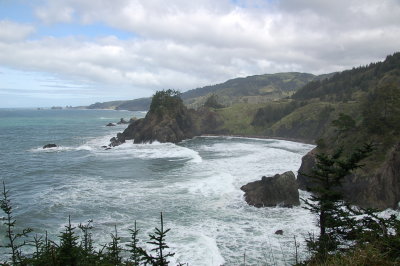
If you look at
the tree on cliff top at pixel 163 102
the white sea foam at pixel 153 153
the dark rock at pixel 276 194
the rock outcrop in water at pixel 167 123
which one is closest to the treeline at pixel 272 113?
the rock outcrop in water at pixel 167 123

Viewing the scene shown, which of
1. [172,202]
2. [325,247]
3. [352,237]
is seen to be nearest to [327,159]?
[352,237]

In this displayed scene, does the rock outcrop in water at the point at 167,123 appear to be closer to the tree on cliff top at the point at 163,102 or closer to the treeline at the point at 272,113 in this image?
the tree on cliff top at the point at 163,102

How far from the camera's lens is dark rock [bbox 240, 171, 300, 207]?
116 ft

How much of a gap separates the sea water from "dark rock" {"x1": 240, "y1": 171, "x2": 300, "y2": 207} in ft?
3.15

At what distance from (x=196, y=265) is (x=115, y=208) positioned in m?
14.8

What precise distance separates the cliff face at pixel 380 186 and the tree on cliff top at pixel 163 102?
254 ft

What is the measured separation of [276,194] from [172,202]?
1188 cm

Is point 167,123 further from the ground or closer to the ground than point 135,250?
further from the ground

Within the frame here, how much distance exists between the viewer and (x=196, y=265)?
22.8 m

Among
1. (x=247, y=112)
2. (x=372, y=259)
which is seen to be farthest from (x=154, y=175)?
(x=247, y=112)

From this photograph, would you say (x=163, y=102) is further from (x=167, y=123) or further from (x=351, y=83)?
(x=351, y=83)

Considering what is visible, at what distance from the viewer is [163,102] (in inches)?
4336

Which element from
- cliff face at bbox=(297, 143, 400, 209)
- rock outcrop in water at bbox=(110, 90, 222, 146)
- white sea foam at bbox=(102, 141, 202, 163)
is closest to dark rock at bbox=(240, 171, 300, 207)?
cliff face at bbox=(297, 143, 400, 209)

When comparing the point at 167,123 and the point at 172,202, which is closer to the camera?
the point at 172,202
